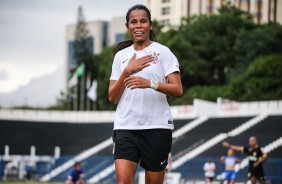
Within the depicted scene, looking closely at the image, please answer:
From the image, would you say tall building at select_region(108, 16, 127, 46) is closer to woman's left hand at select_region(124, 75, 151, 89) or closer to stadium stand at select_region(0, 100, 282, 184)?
stadium stand at select_region(0, 100, 282, 184)

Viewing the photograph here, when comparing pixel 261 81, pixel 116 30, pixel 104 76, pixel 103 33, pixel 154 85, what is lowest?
pixel 104 76

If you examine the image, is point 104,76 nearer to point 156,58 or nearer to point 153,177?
point 153,177

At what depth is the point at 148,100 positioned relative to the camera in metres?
7.03

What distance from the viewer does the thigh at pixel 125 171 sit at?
22.8 ft

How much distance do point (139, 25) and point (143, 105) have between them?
0.72m

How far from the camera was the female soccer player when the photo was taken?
→ 22.9 feet

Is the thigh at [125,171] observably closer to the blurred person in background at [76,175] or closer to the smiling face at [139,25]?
the smiling face at [139,25]

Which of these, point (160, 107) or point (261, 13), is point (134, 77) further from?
point (261, 13)

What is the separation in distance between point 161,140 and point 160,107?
30 cm

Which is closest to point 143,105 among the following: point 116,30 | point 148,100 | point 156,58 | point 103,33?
point 148,100

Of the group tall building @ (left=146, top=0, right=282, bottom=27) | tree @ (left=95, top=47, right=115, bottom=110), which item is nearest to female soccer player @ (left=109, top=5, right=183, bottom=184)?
tree @ (left=95, top=47, right=115, bottom=110)

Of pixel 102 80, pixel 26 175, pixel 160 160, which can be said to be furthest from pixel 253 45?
pixel 160 160

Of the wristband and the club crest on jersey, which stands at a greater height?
the club crest on jersey

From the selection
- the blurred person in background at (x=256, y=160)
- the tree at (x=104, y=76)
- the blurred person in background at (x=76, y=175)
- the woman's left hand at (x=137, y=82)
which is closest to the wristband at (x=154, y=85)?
the woman's left hand at (x=137, y=82)
